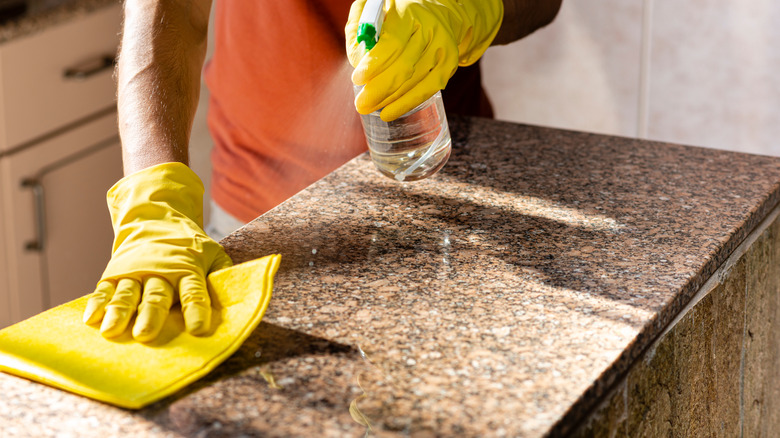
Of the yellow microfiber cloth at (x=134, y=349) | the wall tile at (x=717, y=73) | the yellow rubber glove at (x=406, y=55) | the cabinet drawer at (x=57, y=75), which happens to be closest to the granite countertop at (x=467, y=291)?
the yellow microfiber cloth at (x=134, y=349)

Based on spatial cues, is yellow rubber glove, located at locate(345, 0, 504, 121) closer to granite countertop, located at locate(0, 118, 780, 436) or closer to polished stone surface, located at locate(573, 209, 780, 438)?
granite countertop, located at locate(0, 118, 780, 436)

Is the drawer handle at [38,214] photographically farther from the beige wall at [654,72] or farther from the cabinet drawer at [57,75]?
the beige wall at [654,72]

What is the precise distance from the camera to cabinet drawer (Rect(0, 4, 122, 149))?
182 centimetres

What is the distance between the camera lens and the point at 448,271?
83 cm

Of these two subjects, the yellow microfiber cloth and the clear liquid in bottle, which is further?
the clear liquid in bottle

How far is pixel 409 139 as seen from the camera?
0.99 meters

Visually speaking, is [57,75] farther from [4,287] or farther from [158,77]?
[158,77]

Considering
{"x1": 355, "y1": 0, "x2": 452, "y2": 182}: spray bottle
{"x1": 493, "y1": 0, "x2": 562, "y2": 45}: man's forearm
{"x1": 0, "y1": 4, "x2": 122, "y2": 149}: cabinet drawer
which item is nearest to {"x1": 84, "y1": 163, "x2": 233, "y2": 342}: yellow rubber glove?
{"x1": 355, "y1": 0, "x2": 452, "y2": 182}: spray bottle

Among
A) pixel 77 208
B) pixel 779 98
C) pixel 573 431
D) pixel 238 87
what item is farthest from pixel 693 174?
pixel 77 208

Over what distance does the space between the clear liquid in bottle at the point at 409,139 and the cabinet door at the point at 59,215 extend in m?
1.20

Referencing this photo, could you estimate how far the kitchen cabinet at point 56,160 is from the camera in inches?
72.8

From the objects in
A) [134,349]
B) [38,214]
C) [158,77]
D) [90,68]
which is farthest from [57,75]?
[134,349]

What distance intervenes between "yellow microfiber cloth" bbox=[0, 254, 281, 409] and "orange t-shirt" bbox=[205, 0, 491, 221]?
607 millimetres

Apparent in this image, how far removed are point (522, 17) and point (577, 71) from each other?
844mm
